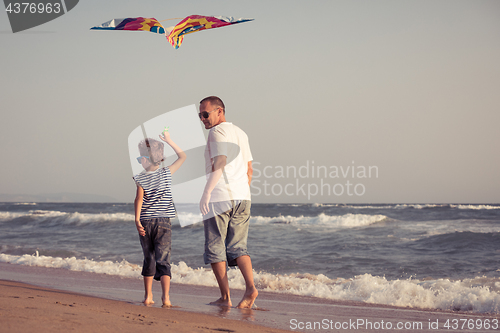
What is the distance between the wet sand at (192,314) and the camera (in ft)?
6.87

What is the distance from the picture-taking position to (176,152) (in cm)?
342

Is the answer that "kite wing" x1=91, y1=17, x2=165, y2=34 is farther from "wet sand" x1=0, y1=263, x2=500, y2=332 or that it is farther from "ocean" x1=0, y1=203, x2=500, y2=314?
"ocean" x1=0, y1=203, x2=500, y2=314

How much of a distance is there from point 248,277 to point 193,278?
2.51m

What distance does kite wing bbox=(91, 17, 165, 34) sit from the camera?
4.00 metres

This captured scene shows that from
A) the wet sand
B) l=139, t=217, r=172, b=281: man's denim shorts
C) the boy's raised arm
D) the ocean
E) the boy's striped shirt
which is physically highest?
the boy's raised arm

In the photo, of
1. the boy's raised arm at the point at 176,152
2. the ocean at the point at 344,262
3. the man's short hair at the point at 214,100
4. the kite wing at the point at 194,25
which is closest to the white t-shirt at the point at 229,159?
the man's short hair at the point at 214,100

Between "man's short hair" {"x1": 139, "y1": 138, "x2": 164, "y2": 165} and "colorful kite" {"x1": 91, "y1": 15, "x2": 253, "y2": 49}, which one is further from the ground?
"colorful kite" {"x1": 91, "y1": 15, "x2": 253, "y2": 49}

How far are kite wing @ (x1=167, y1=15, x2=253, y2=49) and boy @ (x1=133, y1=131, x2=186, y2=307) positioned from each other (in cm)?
151

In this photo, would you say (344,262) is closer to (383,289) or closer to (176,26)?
(383,289)

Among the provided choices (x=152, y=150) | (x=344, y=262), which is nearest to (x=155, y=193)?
(x=152, y=150)

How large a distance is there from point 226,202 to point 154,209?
704 mm

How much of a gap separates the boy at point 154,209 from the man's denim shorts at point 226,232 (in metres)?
0.43

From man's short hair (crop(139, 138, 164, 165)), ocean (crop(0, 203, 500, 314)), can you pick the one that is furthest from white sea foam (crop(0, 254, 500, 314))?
man's short hair (crop(139, 138, 164, 165))

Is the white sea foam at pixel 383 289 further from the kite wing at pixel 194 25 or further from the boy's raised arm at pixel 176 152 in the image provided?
the kite wing at pixel 194 25
